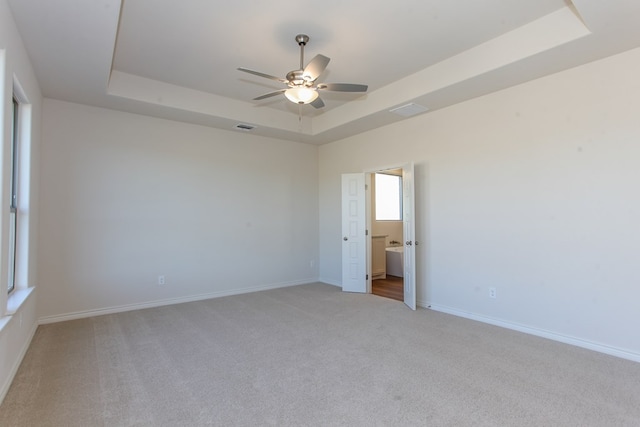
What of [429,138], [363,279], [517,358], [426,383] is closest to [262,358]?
[426,383]

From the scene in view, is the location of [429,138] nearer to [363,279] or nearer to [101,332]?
[363,279]

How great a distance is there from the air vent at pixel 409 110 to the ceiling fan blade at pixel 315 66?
1901 mm

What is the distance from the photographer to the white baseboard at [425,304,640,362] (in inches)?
121

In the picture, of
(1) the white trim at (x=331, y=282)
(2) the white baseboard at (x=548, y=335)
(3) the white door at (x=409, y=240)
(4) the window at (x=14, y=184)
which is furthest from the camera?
(1) the white trim at (x=331, y=282)

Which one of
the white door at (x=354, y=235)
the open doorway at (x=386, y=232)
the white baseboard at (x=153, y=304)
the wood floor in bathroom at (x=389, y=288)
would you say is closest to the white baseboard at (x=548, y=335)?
the wood floor in bathroom at (x=389, y=288)

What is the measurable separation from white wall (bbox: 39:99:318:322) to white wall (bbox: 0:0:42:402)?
0.39 m

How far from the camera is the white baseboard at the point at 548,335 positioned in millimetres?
3078

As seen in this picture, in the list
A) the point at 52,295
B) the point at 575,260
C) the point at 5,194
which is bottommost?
the point at 52,295

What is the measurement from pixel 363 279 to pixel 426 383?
3143mm

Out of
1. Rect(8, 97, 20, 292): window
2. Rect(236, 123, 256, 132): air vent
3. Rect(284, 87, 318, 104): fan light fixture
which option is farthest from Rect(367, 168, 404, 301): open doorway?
Rect(8, 97, 20, 292): window

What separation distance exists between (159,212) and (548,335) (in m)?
5.14

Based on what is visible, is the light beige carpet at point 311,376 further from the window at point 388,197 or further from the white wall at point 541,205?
the window at point 388,197

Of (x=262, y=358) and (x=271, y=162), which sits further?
(x=271, y=162)

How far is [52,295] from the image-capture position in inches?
163
